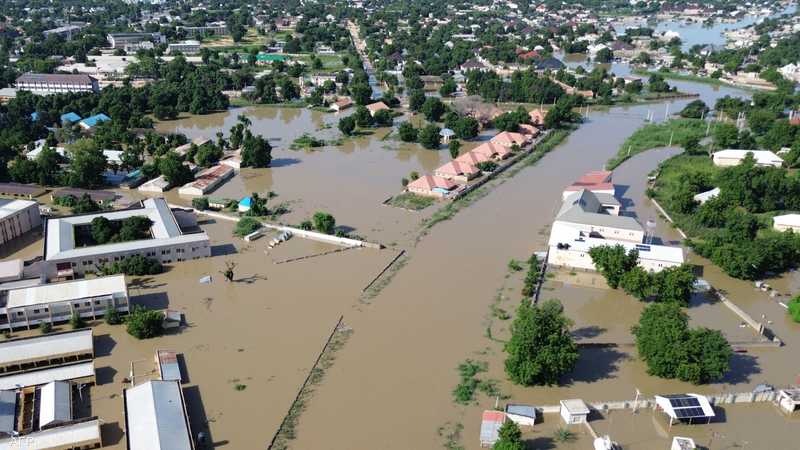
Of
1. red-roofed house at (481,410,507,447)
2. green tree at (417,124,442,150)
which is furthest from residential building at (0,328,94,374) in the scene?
green tree at (417,124,442,150)

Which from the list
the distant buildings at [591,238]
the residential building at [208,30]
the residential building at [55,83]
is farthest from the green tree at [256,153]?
the residential building at [208,30]

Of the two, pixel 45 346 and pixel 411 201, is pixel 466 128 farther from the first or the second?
pixel 45 346

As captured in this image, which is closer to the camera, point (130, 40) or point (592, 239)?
point (592, 239)

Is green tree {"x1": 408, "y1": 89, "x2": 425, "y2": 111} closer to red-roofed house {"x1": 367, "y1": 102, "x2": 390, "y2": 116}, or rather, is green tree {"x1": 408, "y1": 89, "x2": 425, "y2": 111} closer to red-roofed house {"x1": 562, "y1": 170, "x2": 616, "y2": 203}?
red-roofed house {"x1": 367, "y1": 102, "x2": 390, "y2": 116}

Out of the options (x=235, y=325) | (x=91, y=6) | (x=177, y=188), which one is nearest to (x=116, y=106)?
(x=177, y=188)

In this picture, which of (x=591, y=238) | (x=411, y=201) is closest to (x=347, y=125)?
A: (x=411, y=201)

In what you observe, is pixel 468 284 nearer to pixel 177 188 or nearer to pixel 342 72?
pixel 177 188
